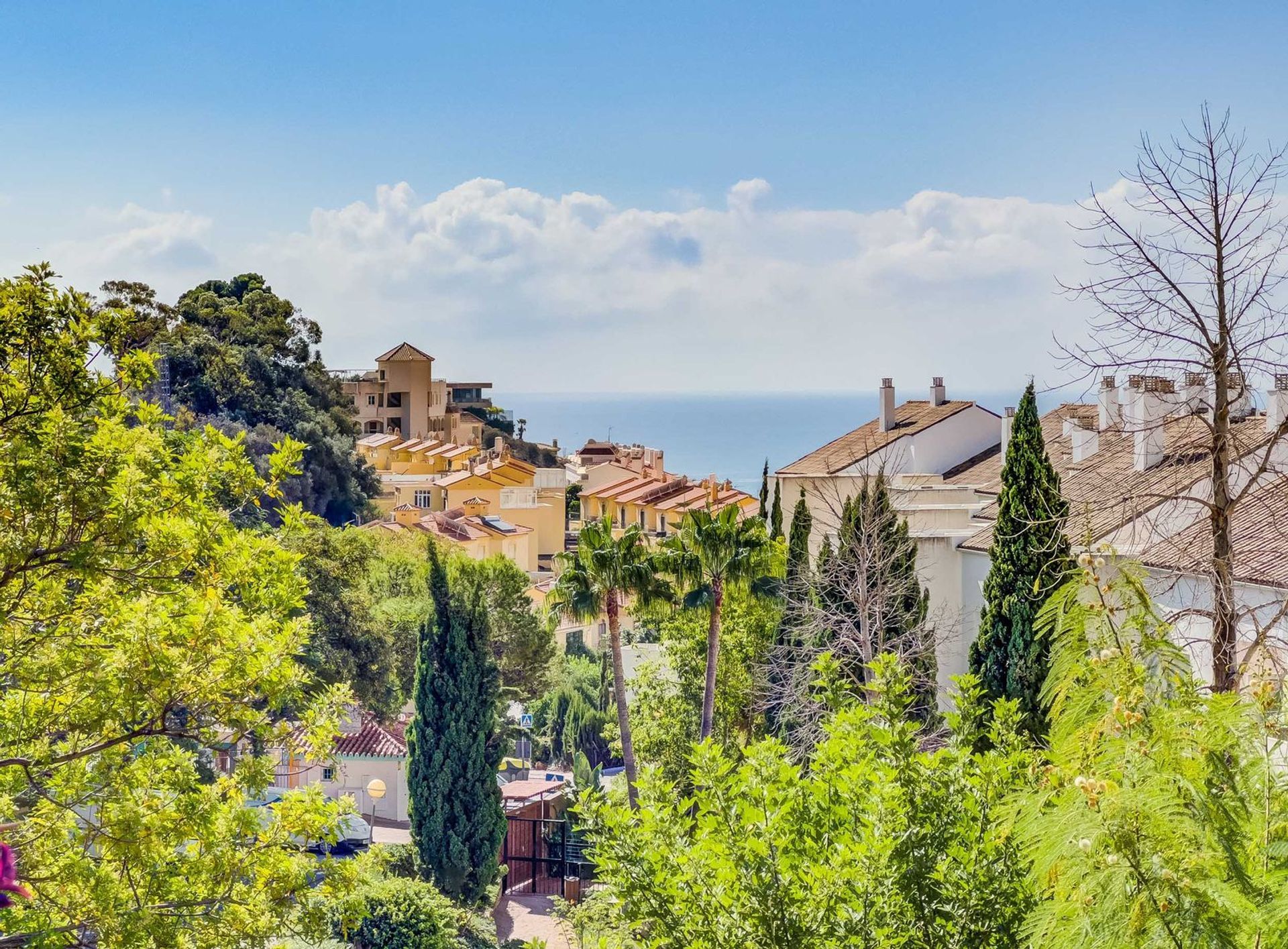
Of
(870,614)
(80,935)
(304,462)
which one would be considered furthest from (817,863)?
(304,462)

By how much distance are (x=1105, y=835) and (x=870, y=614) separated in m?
16.9

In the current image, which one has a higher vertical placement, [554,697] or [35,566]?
[35,566]

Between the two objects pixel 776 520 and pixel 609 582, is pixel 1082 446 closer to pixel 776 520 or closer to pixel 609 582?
pixel 776 520

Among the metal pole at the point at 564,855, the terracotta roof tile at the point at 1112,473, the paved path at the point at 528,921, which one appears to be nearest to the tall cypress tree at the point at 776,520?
the terracotta roof tile at the point at 1112,473

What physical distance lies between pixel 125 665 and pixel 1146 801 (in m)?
5.27

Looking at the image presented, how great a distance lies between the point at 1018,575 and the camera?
16.1 meters

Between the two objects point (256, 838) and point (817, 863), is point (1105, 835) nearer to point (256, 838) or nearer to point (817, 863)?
point (817, 863)

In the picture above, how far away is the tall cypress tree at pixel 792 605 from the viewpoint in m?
21.6

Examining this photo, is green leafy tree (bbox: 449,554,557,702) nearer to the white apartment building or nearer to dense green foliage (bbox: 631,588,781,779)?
the white apartment building

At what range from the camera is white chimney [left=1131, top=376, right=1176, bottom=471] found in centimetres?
758

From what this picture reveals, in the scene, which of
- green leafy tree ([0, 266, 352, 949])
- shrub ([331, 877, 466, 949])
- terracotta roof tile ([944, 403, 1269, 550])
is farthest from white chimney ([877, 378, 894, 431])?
green leafy tree ([0, 266, 352, 949])

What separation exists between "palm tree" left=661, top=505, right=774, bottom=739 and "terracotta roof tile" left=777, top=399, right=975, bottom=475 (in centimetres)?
677

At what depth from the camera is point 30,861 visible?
7414 mm

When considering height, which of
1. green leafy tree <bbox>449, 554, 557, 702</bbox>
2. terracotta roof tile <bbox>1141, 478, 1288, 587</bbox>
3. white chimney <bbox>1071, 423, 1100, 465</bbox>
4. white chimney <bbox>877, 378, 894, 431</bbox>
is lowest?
green leafy tree <bbox>449, 554, 557, 702</bbox>
